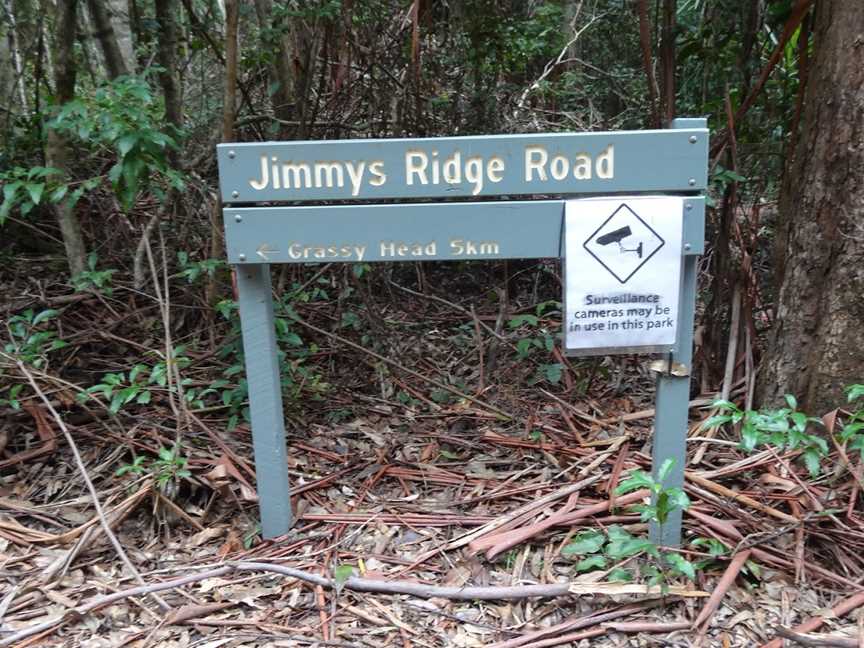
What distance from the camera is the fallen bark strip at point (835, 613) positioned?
2.16m

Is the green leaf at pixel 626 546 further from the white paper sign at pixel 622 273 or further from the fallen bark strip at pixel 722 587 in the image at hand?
the white paper sign at pixel 622 273

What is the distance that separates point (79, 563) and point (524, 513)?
181 centimetres

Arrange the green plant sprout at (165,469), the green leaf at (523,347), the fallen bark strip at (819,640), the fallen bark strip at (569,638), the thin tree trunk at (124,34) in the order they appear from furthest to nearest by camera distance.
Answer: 1. the thin tree trunk at (124,34)
2. the green leaf at (523,347)
3. the green plant sprout at (165,469)
4. the fallen bark strip at (569,638)
5. the fallen bark strip at (819,640)

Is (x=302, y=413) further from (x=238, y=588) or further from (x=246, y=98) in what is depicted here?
(x=246, y=98)

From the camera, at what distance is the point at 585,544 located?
2461 mm

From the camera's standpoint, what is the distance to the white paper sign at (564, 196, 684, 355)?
227 centimetres

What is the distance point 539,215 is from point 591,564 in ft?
4.24

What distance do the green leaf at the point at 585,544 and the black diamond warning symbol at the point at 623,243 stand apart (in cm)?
96

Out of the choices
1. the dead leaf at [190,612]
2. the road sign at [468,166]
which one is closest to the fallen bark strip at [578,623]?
the dead leaf at [190,612]

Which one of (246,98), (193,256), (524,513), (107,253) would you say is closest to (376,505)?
(524,513)

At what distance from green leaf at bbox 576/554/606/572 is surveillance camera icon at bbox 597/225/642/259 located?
113 cm

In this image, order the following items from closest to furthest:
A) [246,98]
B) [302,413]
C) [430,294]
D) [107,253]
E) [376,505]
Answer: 1. [376,505]
2. [302,413]
3. [107,253]
4. [246,98]
5. [430,294]

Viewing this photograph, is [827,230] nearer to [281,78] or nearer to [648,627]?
[648,627]

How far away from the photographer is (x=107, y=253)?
442cm
